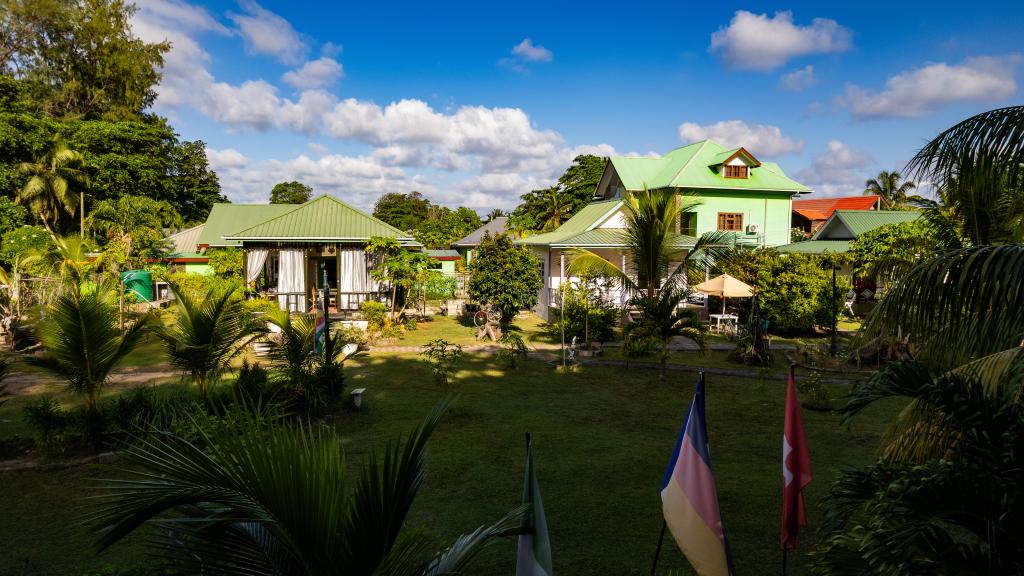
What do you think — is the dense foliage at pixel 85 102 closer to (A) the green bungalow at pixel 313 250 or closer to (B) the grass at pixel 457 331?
(A) the green bungalow at pixel 313 250

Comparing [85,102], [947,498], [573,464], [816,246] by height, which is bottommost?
[573,464]

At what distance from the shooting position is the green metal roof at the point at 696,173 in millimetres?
27672

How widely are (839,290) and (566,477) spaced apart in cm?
1406

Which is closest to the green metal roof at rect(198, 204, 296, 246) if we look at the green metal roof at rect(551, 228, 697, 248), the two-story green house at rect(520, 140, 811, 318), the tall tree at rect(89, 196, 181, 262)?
the tall tree at rect(89, 196, 181, 262)

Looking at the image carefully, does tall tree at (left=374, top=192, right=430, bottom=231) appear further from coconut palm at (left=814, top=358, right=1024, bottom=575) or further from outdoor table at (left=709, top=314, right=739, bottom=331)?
coconut palm at (left=814, top=358, right=1024, bottom=575)

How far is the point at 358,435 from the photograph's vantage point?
8750 millimetres

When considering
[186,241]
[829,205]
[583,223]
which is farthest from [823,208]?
[186,241]

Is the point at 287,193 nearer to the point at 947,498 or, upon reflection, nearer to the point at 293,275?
the point at 293,275

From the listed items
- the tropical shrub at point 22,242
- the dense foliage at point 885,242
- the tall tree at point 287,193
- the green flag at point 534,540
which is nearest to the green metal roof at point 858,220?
the dense foliage at point 885,242

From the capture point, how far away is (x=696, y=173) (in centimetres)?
2822

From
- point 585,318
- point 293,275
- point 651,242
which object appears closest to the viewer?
point 651,242

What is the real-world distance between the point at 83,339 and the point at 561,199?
35915 mm

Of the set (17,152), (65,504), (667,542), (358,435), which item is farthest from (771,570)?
(17,152)

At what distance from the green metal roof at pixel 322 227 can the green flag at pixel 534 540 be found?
62.4ft
